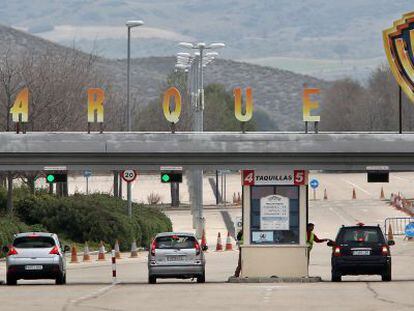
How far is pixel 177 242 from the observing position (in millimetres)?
42438

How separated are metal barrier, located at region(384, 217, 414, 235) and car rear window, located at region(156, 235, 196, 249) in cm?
4118

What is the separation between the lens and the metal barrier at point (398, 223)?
275 feet

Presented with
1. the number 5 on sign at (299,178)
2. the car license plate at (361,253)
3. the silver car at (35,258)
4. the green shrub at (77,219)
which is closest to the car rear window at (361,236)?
the car license plate at (361,253)

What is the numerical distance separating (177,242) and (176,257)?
489 millimetres

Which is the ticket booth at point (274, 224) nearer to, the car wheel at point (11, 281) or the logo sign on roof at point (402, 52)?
the logo sign on roof at point (402, 52)

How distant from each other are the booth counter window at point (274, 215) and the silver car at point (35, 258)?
245 inches

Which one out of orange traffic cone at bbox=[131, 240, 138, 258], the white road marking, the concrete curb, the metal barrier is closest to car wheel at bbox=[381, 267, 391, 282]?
the concrete curb

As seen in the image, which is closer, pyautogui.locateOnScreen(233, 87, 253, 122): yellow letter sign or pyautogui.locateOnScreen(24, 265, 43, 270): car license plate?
pyautogui.locateOnScreen(24, 265, 43, 270): car license plate

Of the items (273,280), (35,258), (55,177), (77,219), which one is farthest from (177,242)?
(77,219)

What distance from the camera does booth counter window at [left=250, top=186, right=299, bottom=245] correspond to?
44.5 meters

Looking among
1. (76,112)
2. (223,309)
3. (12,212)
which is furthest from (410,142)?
(76,112)

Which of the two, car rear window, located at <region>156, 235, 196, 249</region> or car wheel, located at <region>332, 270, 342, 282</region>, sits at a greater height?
car rear window, located at <region>156, 235, 196, 249</region>

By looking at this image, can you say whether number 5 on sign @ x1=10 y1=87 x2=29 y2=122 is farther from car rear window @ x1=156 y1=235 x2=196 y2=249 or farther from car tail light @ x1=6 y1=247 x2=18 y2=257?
car rear window @ x1=156 y1=235 x2=196 y2=249

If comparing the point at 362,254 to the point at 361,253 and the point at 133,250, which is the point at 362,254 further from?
the point at 133,250
